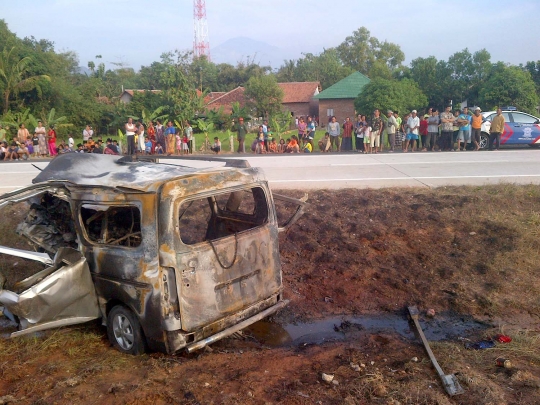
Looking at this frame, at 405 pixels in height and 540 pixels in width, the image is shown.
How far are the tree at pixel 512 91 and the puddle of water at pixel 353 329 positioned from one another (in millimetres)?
29188

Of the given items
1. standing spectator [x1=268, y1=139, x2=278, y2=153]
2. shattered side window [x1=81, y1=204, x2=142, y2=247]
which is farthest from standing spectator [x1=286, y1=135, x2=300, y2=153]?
shattered side window [x1=81, y1=204, x2=142, y2=247]

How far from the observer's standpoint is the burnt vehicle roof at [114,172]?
4.82 m

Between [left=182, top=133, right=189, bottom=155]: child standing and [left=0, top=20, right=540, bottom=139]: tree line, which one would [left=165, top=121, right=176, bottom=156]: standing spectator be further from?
[left=0, top=20, right=540, bottom=139]: tree line

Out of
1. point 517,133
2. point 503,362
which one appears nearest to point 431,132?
point 517,133

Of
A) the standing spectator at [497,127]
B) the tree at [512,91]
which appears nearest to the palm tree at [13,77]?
the standing spectator at [497,127]

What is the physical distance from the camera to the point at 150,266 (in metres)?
4.51

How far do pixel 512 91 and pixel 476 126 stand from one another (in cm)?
1518

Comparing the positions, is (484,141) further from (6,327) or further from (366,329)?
(6,327)

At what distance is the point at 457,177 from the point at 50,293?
10281mm

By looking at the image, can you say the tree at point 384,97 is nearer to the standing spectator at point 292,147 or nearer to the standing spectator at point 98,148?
the standing spectator at point 292,147

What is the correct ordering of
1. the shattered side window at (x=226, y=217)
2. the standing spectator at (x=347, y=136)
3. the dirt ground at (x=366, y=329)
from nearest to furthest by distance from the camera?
1. the dirt ground at (x=366, y=329)
2. the shattered side window at (x=226, y=217)
3. the standing spectator at (x=347, y=136)

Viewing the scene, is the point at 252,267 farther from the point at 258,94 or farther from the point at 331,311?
the point at 258,94

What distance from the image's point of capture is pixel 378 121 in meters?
20.1

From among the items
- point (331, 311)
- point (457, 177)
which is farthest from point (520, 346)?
point (457, 177)
